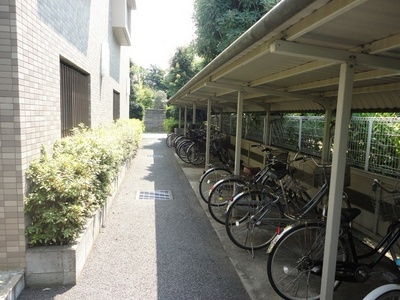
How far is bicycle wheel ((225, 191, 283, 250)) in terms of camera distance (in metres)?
4.07

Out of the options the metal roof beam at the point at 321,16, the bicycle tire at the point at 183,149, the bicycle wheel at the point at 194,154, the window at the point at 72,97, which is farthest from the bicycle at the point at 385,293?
the bicycle tire at the point at 183,149

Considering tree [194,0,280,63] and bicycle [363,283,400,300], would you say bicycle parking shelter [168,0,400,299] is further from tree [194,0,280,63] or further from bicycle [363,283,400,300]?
tree [194,0,280,63]

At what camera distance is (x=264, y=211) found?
13.4 ft

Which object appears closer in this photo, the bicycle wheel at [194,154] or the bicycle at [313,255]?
the bicycle at [313,255]

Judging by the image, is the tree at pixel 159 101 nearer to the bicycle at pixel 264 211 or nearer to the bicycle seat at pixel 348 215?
the bicycle at pixel 264 211

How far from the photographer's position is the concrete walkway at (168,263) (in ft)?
10.3

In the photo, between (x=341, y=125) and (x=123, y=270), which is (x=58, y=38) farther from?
(x=341, y=125)

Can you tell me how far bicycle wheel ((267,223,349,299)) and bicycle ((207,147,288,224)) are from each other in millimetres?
1551

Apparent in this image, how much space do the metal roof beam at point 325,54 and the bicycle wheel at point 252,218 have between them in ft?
6.56

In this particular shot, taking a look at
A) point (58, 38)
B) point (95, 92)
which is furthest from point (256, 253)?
point (95, 92)

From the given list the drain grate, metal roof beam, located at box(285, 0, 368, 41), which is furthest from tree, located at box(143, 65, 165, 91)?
metal roof beam, located at box(285, 0, 368, 41)

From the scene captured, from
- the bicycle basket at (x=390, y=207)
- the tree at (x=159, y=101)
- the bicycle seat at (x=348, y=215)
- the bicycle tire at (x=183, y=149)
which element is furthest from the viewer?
the tree at (x=159, y=101)

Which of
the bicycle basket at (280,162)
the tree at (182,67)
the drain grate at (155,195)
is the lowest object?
the drain grate at (155,195)

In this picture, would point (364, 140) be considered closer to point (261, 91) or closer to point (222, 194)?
point (261, 91)
